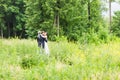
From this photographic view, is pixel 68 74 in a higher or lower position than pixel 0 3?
lower

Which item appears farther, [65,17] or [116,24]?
[116,24]

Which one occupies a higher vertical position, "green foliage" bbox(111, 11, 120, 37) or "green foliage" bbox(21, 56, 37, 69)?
"green foliage" bbox(111, 11, 120, 37)

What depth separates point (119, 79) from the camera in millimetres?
8859

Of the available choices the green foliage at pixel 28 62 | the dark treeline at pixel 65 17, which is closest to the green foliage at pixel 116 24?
the dark treeline at pixel 65 17

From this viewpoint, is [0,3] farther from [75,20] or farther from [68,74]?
[68,74]

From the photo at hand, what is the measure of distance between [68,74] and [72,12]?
27506 millimetres

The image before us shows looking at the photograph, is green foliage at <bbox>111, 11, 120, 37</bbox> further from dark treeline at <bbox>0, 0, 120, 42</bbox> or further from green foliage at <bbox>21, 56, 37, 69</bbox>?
green foliage at <bbox>21, 56, 37, 69</bbox>

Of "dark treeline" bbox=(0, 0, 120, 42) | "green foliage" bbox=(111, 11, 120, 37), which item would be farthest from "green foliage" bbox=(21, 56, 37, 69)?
"green foliage" bbox=(111, 11, 120, 37)

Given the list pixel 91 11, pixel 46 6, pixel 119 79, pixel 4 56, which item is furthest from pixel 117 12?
pixel 119 79

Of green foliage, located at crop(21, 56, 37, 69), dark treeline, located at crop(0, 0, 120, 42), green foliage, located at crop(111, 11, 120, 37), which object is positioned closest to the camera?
green foliage, located at crop(21, 56, 37, 69)

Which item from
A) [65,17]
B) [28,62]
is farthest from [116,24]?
[28,62]

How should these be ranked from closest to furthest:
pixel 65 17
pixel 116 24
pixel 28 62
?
1. pixel 28 62
2. pixel 65 17
3. pixel 116 24

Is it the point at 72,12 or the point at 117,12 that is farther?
the point at 117,12

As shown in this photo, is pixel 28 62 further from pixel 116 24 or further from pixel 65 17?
pixel 116 24
